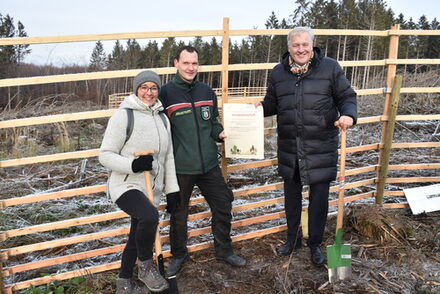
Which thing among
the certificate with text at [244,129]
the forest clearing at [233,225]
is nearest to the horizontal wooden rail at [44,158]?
the forest clearing at [233,225]

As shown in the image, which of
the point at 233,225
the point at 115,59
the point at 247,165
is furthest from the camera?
the point at 115,59

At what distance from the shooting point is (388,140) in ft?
14.1

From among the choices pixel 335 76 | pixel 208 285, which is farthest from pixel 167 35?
pixel 208 285

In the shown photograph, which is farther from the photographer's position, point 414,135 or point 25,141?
point 414,135

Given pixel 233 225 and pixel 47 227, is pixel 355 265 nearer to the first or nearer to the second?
pixel 233 225

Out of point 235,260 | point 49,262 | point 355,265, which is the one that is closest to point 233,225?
point 235,260

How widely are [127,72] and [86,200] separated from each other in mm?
2652

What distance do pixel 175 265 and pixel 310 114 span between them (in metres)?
1.91

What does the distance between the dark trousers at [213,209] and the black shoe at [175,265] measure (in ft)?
0.12

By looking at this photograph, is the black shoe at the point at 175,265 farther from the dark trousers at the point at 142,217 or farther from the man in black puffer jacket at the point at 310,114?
the man in black puffer jacket at the point at 310,114

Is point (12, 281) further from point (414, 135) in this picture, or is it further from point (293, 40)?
point (414, 135)

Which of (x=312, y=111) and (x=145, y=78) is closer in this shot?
(x=145, y=78)

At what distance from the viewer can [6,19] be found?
114 feet

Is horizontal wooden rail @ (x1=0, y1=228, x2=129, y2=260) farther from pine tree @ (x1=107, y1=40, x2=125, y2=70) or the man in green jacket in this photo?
pine tree @ (x1=107, y1=40, x2=125, y2=70)
